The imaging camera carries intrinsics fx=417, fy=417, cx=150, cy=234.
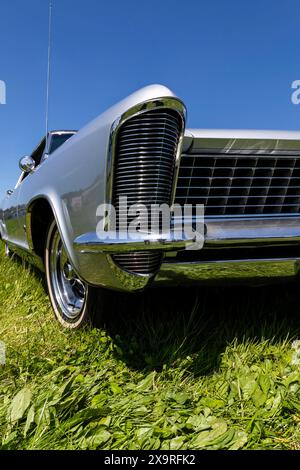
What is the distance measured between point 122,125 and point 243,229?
0.68 m

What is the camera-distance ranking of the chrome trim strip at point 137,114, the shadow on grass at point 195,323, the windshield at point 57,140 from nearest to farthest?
1. the chrome trim strip at point 137,114
2. the shadow on grass at point 195,323
3. the windshield at point 57,140

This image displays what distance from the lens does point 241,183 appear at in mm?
1908

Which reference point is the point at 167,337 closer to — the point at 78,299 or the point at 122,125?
the point at 78,299

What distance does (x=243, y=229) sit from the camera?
1818 mm

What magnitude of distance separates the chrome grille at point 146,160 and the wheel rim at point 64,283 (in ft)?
2.69

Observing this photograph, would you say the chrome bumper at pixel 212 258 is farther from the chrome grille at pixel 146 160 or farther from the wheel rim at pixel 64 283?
the wheel rim at pixel 64 283

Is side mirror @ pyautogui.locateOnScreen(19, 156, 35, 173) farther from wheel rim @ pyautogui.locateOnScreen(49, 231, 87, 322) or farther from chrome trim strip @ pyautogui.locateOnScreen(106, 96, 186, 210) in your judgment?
chrome trim strip @ pyautogui.locateOnScreen(106, 96, 186, 210)

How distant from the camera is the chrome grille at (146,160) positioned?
159 cm

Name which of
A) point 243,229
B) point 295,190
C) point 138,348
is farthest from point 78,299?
point 295,190

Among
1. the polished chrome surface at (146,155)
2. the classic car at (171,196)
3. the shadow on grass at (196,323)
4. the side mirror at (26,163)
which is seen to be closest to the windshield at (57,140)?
the side mirror at (26,163)

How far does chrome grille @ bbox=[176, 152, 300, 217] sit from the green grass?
2.19 ft

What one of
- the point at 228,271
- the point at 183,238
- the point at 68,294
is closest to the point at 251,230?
the point at 228,271

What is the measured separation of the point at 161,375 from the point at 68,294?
883 mm

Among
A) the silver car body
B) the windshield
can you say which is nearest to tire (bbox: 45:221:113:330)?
the silver car body
